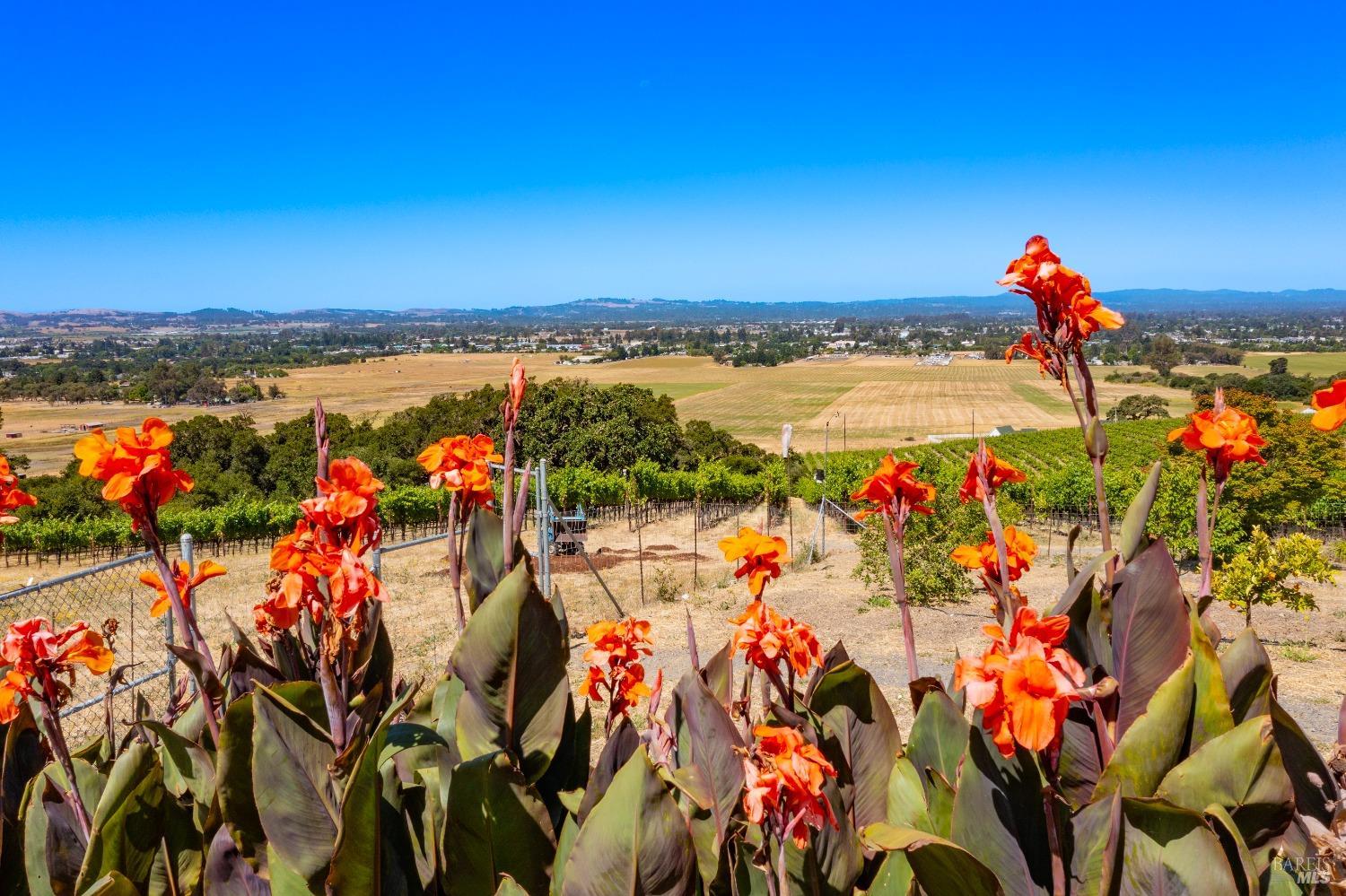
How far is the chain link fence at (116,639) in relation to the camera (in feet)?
14.8

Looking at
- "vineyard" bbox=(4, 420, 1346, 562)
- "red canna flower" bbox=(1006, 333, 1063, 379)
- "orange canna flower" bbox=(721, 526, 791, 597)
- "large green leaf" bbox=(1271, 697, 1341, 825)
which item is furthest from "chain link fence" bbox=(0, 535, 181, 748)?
"vineyard" bbox=(4, 420, 1346, 562)

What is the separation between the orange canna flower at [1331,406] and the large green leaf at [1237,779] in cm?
45

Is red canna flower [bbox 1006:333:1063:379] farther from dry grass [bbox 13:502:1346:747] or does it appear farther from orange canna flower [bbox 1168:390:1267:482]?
dry grass [bbox 13:502:1346:747]

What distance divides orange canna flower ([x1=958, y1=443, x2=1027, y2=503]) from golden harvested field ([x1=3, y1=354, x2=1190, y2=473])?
47.4 m

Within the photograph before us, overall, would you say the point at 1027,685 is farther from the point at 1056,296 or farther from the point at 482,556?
the point at 482,556

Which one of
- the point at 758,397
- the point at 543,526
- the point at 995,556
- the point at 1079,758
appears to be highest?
the point at 995,556

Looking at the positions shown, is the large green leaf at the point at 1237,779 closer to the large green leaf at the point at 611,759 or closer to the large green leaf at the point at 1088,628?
the large green leaf at the point at 1088,628

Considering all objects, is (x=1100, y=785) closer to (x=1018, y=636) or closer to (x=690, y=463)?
(x=1018, y=636)

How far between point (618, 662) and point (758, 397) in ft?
257

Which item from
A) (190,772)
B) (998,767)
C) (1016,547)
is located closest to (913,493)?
(1016,547)

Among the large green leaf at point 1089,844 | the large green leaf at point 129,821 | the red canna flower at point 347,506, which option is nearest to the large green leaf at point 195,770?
the large green leaf at point 129,821

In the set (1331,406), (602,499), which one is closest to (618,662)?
(1331,406)

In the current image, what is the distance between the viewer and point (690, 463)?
31.5 metres

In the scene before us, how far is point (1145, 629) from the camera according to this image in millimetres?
1390
